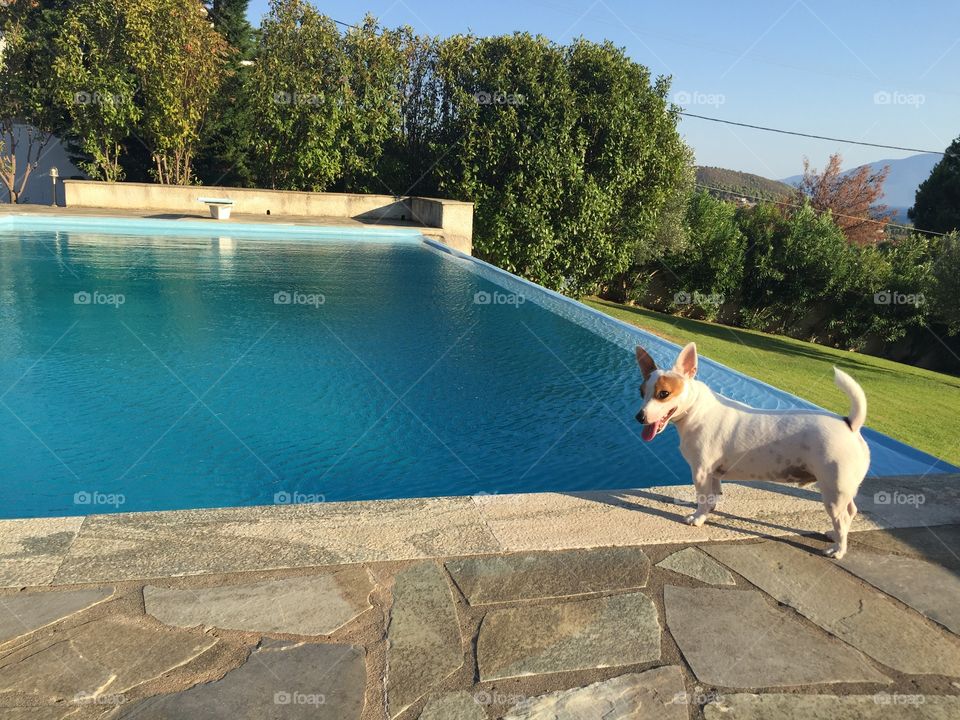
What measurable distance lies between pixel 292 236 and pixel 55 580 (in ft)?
49.9

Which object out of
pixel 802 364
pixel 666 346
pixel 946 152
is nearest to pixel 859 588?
pixel 666 346

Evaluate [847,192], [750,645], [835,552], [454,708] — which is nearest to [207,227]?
[835,552]

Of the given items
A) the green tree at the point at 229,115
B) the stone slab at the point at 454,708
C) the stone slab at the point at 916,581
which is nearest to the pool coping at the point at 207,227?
the green tree at the point at 229,115

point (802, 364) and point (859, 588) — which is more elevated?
point (859, 588)

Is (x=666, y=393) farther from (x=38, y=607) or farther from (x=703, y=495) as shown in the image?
(x=38, y=607)

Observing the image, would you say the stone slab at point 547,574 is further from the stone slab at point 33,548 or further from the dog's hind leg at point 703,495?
the stone slab at point 33,548

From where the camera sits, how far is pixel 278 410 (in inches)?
254

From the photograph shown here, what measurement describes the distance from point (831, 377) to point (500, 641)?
16.4 meters

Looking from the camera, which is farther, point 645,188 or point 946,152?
point 946,152

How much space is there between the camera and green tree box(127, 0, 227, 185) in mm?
18016

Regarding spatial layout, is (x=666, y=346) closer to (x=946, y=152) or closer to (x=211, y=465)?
(x=211, y=465)

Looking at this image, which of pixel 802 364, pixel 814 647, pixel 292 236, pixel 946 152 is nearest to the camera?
pixel 814 647

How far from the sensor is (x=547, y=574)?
290 cm

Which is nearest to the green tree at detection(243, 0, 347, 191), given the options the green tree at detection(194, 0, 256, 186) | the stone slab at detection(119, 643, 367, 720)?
the green tree at detection(194, 0, 256, 186)
